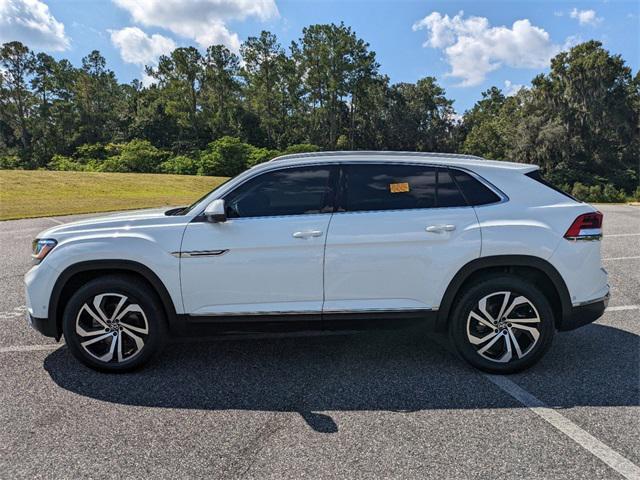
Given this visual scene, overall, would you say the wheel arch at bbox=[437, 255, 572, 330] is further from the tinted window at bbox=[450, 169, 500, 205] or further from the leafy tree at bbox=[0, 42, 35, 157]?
the leafy tree at bbox=[0, 42, 35, 157]

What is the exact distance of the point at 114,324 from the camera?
12.2ft

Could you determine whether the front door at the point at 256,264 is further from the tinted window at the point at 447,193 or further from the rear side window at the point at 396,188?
the tinted window at the point at 447,193

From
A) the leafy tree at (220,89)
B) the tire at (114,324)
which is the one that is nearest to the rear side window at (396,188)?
the tire at (114,324)

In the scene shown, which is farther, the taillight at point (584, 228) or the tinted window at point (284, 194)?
the tinted window at point (284, 194)

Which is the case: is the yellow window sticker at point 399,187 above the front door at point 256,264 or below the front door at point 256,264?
above

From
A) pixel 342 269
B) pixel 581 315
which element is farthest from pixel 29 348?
pixel 581 315

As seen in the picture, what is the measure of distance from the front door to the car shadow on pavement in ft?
1.83

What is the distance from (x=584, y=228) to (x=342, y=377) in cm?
221

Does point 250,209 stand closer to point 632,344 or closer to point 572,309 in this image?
point 572,309

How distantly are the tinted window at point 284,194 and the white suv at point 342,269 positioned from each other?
0.01 meters

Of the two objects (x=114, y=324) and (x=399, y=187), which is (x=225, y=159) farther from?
(x=399, y=187)

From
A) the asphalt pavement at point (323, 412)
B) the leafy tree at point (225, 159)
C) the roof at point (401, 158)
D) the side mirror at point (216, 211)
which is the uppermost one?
the leafy tree at point (225, 159)

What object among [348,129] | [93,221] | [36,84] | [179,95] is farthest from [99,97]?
[93,221]

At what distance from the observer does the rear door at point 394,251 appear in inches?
141
